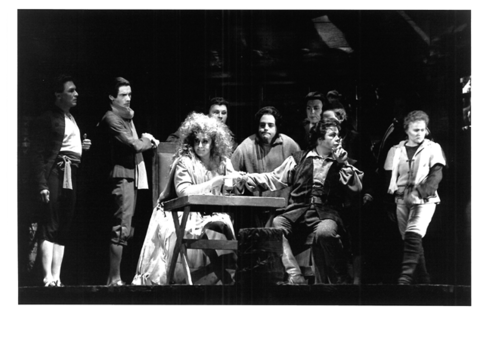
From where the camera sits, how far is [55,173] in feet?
28.7

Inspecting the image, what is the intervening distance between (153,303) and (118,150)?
1374 millimetres

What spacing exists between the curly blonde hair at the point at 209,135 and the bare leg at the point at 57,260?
1265 millimetres

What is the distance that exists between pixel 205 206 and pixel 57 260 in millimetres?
1490

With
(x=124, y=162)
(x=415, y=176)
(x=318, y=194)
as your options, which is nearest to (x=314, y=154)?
(x=318, y=194)

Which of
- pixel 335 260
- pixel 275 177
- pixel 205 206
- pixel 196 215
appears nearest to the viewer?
pixel 205 206

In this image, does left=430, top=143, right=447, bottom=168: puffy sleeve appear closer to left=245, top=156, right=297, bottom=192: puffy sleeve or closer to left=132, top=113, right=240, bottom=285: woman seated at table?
left=245, top=156, right=297, bottom=192: puffy sleeve

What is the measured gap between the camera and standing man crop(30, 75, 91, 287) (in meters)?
8.71

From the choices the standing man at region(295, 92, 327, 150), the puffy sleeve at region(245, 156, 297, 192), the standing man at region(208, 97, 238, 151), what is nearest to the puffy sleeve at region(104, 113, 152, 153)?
the standing man at region(208, 97, 238, 151)

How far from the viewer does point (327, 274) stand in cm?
849

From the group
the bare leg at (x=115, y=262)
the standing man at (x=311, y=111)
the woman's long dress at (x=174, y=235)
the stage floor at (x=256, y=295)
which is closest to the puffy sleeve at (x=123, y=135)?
the woman's long dress at (x=174, y=235)

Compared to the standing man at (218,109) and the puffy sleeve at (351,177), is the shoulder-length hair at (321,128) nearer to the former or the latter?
the puffy sleeve at (351,177)

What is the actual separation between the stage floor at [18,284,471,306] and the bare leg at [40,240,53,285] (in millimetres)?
103

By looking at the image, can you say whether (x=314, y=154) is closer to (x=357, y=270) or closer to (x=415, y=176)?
(x=415, y=176)

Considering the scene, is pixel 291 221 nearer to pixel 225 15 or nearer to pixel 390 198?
pixel 390 198
